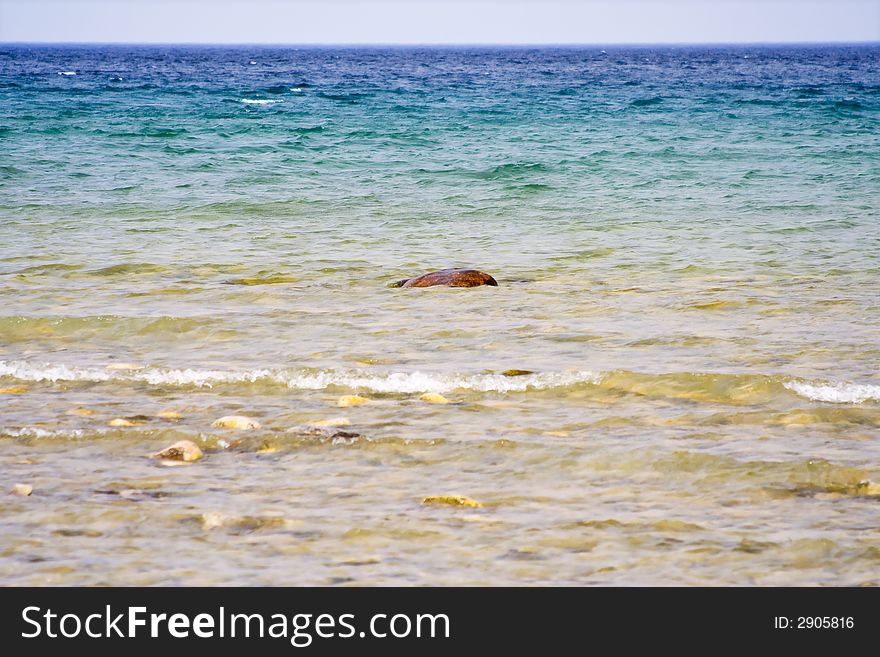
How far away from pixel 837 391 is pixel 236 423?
3.40 meters

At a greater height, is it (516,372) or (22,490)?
(516,372)

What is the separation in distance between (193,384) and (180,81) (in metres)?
52.8

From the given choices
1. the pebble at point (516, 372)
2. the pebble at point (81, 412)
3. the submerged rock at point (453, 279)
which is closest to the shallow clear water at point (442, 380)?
the pebble at point (81, 412)

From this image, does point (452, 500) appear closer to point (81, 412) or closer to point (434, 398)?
point (434, 398)

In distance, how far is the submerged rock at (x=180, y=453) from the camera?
4.89 m

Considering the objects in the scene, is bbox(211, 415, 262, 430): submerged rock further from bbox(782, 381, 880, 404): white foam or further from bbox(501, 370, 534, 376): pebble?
bbox(782, 381, 880, 404): white foam

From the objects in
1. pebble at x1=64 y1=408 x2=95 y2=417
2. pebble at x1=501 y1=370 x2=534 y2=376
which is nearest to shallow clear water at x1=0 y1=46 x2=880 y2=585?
pebble at x1=64 y1=408 x2=95 y2=417

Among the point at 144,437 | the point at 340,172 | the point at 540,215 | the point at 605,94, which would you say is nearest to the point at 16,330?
the point at 144,437

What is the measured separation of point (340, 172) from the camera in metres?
19.2

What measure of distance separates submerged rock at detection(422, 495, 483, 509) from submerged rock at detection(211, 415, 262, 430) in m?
1.35

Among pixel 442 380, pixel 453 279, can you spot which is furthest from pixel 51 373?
pixel 453 279

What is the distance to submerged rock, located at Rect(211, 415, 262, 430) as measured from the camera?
534 cm

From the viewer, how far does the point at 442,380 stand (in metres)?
6.22
